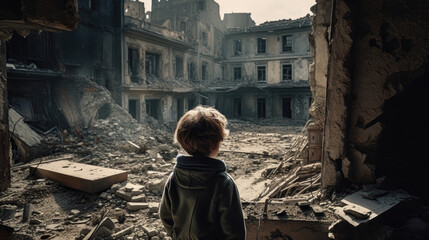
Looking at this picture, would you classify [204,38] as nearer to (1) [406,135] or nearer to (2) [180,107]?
(2) [180,107]

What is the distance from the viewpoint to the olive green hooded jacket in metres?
1.73

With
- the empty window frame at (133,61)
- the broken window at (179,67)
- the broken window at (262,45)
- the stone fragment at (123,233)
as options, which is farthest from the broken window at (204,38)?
the stone fragment at (123,233)

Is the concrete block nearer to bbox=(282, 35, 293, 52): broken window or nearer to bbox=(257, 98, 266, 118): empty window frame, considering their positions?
bbox=(257, 98, 266, 118): empty window frame

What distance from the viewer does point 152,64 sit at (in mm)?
20328

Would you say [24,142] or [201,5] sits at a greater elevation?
[201,5]

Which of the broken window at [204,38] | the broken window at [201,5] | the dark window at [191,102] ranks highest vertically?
the broken window at [201,5]

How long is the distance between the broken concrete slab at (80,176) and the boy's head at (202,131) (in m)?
4.28

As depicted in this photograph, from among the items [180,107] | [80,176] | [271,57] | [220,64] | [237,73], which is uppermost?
[271,57]

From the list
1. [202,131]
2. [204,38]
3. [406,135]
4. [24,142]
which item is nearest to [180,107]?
[204,38]

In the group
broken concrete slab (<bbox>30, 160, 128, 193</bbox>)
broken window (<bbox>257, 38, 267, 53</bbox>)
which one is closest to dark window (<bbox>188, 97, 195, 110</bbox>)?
broken window (<bbox>257, 38, 267, 53</bbox>)

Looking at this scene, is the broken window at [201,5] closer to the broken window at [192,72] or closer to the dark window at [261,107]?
the broken window at [192,72]

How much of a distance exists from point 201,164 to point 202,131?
212 mm

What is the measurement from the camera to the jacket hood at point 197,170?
1.75 metres

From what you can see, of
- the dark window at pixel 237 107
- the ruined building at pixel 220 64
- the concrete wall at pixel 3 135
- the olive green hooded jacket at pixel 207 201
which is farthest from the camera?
the dark window at pixel 237 107
